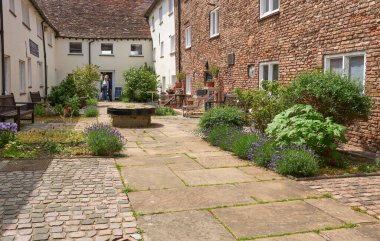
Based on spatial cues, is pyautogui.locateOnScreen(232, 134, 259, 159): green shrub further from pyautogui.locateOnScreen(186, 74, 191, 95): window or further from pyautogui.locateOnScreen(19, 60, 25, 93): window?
pyautogui.locateOnScreen(186, 74, 191, 95): window

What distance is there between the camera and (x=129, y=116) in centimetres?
1314

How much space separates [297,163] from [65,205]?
346 cm

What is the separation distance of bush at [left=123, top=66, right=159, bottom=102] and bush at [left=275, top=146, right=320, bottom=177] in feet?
68.0

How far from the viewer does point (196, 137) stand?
10.9 meters

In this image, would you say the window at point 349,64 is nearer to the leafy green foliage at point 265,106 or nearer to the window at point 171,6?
the leafy green foliage at point 265,106

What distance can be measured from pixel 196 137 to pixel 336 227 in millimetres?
6912

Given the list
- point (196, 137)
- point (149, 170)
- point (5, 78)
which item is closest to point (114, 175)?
point (149, 170)

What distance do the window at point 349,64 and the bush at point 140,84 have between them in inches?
722

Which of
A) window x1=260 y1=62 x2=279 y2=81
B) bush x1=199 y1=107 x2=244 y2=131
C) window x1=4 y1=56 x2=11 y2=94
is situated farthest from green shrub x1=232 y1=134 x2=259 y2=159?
window x1=4 y1=56 x2=11 y2=94

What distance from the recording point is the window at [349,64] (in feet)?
27.5

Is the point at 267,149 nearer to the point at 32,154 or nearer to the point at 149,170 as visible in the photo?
the point at 149,170

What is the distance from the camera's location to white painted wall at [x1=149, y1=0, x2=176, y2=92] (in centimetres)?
2511

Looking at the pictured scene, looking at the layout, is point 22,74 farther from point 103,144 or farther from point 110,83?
point 110,83

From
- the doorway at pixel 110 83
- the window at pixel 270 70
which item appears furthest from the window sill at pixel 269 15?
the doorway at pixel 110 83
